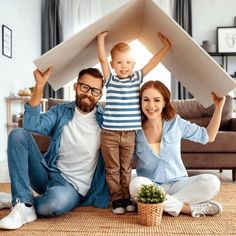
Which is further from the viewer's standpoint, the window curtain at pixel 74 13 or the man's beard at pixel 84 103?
the window curtain at pixel 74 13

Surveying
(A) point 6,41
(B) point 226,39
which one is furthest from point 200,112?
(B) point 226,39

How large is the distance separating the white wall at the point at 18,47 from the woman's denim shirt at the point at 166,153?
10.0ft

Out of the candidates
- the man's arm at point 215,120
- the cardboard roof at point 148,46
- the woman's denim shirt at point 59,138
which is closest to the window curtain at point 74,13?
the cardboard roof at point 148,46

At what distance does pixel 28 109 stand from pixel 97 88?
37cm

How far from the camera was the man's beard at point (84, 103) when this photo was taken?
1972 mm

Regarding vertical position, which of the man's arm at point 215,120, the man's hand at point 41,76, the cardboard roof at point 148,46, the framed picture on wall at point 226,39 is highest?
the framed picture on wall at point 226,39

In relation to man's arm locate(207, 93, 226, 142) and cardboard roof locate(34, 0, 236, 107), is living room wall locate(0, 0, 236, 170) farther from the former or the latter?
man's arm locate(207, 93, 226, 142)

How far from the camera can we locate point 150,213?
176 cm

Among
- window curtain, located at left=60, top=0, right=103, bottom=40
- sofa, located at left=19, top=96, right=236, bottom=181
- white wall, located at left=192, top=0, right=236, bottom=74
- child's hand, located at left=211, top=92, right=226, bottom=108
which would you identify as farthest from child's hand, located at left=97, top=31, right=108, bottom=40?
white wall, located at left=192, top=0, right=236, bottom=74

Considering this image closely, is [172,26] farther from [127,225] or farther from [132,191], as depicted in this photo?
[127,225]

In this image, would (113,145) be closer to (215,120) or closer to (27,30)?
(215,120)

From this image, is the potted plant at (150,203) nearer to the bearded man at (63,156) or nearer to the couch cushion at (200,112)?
the bearded man at (63,156)

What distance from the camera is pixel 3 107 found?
16.0ft

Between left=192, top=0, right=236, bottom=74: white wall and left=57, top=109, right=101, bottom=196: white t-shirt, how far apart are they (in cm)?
524
